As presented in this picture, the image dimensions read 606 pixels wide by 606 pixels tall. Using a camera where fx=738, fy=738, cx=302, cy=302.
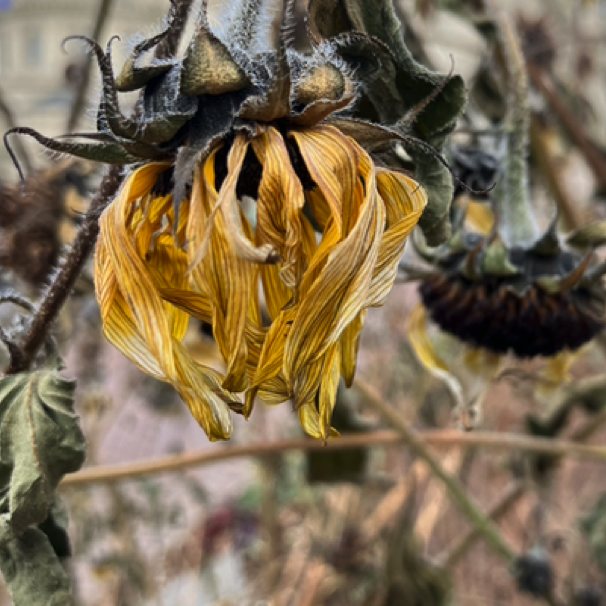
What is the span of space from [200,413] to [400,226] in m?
0.10

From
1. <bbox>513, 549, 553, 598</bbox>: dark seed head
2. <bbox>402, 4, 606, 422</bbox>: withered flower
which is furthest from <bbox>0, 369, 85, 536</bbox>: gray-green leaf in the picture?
<bbox>513, 549, 553, 598</bbox>: dark seed head

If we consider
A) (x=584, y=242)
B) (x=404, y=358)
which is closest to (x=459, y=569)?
(x=404, y=358)

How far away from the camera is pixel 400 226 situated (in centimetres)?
28

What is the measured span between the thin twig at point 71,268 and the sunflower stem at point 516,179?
11.1 inches

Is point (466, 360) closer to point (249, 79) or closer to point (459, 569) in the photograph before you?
point (249, 79)

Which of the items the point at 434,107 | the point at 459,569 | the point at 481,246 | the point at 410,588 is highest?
the point at 434,107

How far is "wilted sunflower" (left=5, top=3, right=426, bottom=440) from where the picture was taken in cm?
26

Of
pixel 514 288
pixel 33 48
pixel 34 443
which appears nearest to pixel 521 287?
pixel 514 288

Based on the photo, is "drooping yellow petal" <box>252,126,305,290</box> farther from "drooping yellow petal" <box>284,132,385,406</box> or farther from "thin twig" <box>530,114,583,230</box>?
"thin twig" <box>530,114,583,230</box>

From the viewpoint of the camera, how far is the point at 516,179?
0.51 meters

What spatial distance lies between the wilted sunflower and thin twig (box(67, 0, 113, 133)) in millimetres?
301

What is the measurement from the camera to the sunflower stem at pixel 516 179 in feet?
1.61

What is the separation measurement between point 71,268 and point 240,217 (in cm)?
8

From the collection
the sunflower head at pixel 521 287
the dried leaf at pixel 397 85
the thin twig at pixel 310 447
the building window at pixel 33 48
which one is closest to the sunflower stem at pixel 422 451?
the thin twig at pixel 310 447
